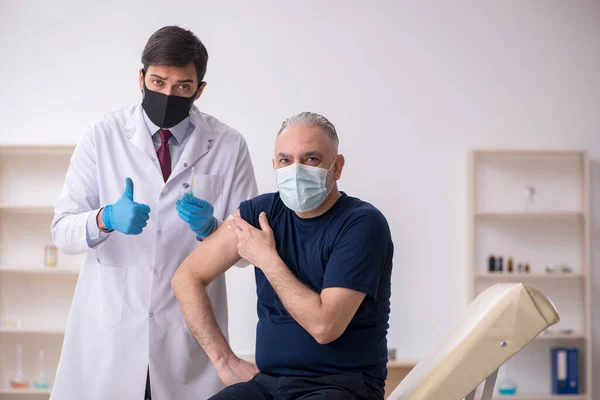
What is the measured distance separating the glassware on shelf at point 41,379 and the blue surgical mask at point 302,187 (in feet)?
10.3

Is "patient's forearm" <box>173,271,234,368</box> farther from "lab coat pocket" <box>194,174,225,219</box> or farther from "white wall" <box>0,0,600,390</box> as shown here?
"white wall" <box>0,0,600,390</box>

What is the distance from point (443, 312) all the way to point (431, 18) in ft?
6.24

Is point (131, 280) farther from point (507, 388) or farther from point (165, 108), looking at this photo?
point (507, 388)

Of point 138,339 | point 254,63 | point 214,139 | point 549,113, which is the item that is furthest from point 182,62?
point 549,113

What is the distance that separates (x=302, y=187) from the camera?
1725 mm

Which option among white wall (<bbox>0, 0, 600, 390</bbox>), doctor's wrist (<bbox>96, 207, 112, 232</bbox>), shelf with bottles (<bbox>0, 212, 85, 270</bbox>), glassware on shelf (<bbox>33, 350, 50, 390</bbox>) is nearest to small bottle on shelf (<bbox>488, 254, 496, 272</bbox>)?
white wall (<bbox>0, 0, 600, 390</bbox>)

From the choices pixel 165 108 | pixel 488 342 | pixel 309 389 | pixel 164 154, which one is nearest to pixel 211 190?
pixel 164 154

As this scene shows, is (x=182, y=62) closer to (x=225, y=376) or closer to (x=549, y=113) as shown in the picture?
(x=225, y=376)

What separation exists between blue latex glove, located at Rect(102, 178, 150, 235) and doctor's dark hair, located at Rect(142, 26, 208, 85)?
0.36 m

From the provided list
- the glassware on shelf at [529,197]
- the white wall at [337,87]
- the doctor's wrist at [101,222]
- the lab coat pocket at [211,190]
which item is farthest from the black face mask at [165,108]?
the glassware on shelf at [529,197]

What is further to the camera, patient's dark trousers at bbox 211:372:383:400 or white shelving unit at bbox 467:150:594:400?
white shelving unit at bbox 467:150:594:400

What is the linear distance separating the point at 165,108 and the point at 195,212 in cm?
31

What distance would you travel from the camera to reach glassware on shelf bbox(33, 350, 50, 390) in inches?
169

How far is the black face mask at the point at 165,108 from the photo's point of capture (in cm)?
192
